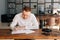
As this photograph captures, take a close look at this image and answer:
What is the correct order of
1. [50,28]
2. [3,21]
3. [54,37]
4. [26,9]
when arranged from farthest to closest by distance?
[3,21], [26,9], [50,28], [54,37]

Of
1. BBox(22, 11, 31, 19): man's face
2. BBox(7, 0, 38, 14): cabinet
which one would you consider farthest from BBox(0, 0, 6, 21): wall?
BBox(22, 11, 31, 19): man's face

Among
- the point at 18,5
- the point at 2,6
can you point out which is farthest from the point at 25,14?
the point at 2,6

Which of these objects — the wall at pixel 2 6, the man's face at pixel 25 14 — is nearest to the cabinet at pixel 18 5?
the wall at pixel 2 6

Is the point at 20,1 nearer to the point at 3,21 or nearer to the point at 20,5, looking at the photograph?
the point at 20,5

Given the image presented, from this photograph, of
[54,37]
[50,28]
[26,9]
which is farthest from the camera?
[26,9]

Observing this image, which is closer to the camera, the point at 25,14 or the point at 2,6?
the point at 25,14

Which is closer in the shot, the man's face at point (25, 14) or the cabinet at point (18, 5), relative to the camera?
the man's face at point (25, 14)

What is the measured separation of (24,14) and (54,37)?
929 mm

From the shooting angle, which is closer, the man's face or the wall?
the man's face

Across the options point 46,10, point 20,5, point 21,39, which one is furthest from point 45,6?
point 21,39

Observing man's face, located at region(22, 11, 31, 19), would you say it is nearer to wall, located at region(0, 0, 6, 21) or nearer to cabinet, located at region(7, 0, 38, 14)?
cabinet, located at region(7, 0, 38, 14)

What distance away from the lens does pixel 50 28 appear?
9.29 feet

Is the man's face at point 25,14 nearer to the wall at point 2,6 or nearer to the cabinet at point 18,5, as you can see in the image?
the cabinet at point 18,5

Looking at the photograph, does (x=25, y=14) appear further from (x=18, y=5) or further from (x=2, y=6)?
(x=2, y=6)
